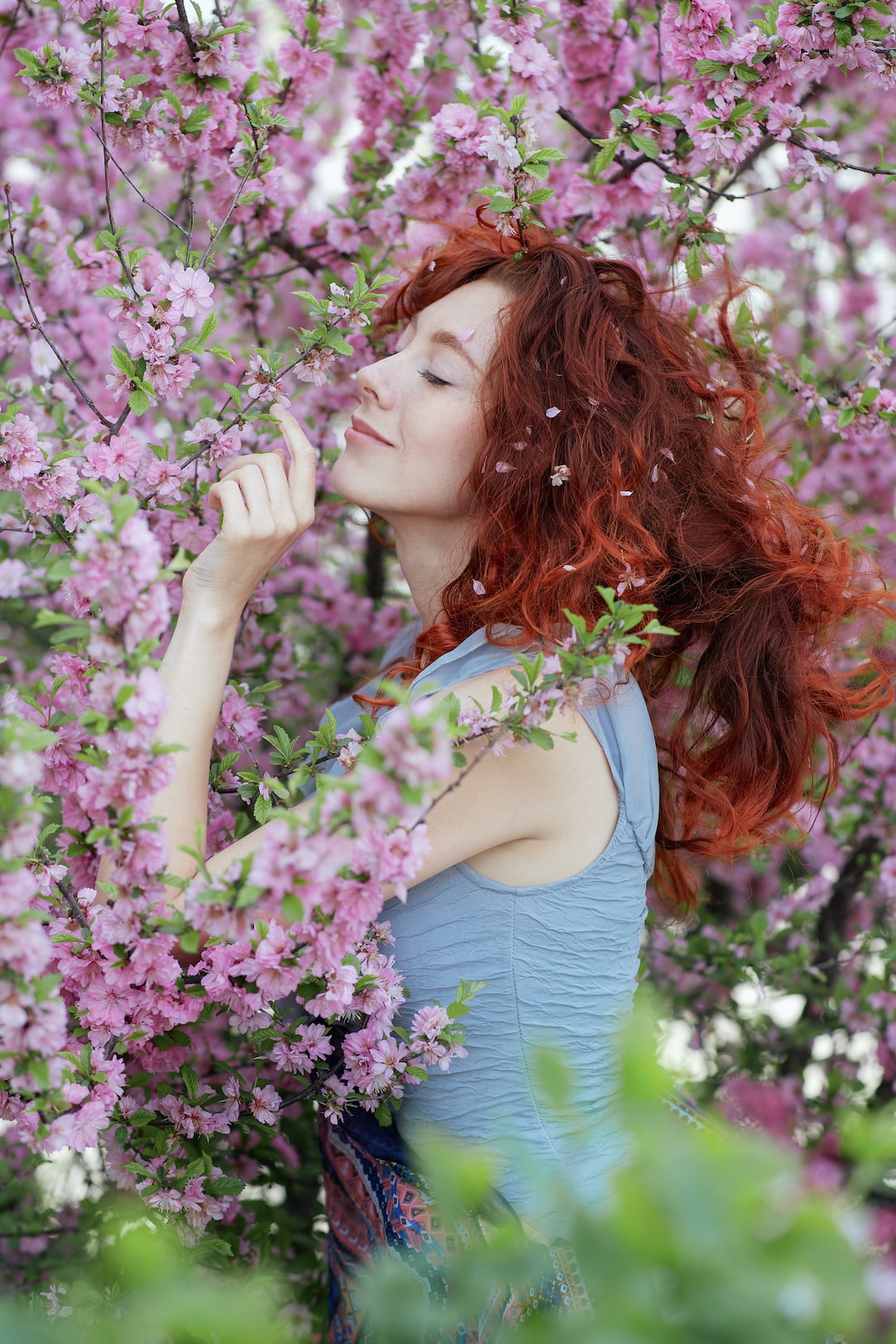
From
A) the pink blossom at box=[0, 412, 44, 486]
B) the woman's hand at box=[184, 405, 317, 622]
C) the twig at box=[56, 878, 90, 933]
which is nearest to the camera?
the twig at box=[56, 878, 90, 933]

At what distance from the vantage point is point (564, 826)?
1.66 metres

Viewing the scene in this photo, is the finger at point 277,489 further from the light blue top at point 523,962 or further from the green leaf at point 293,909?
the green leaf at point 293,909

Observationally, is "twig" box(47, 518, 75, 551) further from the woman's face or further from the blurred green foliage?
the blurred green foliage

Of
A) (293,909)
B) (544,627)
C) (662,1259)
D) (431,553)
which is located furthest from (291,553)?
(662,1259)

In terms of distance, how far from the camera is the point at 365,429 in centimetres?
188

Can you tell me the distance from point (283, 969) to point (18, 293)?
5.78 feet

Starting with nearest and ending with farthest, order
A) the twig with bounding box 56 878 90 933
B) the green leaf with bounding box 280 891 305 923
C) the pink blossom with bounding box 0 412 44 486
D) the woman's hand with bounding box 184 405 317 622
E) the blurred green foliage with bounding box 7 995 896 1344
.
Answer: the blurred green foliage with bounding box 7 995 896 1344 → the green leaf with bounding box 280 891 305 923 → the twig with bounding box 56 878 90 933 → the pink blossom with bounding box 0 412 44 486 → the woman's hand with bounding box 184 405 317 622

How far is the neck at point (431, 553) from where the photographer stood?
195 cm

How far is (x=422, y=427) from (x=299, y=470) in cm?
24

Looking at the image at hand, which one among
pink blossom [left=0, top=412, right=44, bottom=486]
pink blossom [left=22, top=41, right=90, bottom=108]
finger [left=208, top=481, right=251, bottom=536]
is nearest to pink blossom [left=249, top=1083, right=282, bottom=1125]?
finger [left=208, top=481, right=251, bottom=536]

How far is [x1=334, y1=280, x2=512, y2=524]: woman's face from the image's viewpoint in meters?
1.84

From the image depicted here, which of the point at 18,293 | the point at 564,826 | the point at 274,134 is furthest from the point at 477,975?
the point at 18,293

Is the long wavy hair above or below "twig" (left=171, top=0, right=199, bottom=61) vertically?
below

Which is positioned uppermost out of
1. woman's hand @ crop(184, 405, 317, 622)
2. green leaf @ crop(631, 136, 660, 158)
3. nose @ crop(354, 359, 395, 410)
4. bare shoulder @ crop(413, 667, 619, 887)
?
green leaf @ crop(631, 136, 660, 158)
